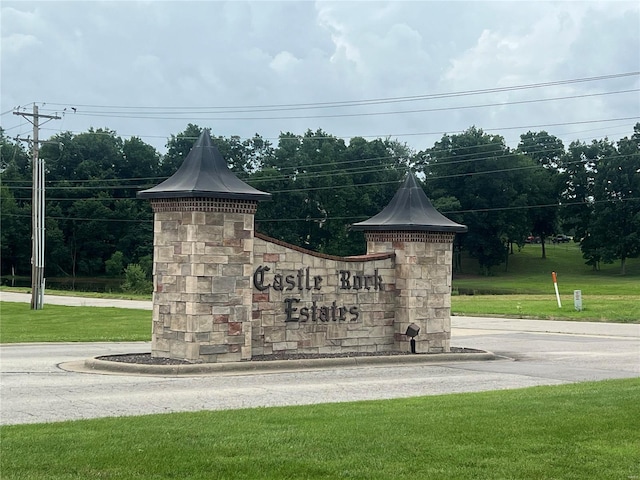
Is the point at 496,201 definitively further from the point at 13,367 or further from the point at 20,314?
the point at 13,367

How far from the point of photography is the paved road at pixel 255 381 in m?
10.6

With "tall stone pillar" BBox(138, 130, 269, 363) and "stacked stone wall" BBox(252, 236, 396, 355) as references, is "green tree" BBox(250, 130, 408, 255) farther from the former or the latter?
"tall stone pillar" BBox(138, 130, 269, 363)

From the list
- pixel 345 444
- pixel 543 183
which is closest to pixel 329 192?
pixel 543 183

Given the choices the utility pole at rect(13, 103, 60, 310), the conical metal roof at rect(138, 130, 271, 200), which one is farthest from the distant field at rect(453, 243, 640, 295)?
the conical metal roof at rect(138, 130, 271, 200)

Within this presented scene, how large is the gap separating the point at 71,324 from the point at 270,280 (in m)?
12.6

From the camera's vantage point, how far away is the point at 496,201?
84812 millimetres

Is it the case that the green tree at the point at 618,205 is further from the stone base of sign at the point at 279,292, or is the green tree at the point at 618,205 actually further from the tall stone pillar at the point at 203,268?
the tall stone pillar at the point at 203,268

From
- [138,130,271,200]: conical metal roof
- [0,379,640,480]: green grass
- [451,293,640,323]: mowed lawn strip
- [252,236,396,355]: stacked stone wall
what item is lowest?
[451,293,640,323]: mowed lawn strip

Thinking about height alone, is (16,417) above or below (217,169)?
below

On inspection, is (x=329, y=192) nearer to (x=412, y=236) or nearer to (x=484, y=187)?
(x=484, y=187)

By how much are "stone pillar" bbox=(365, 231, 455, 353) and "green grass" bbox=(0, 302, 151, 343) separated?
7.42m

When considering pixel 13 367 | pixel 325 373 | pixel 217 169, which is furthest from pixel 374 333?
pixel 13 367

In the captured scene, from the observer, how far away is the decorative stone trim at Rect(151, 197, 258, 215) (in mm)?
15164

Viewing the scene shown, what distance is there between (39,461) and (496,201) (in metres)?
81.2
